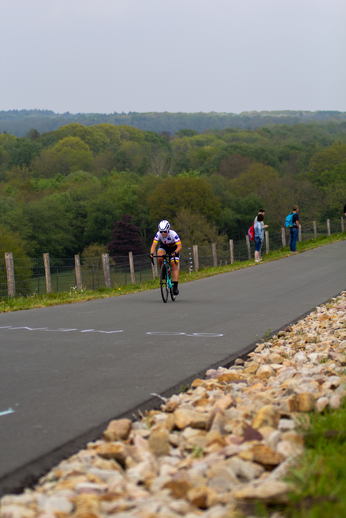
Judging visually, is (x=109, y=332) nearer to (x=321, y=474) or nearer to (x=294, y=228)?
(x=321, y=474)

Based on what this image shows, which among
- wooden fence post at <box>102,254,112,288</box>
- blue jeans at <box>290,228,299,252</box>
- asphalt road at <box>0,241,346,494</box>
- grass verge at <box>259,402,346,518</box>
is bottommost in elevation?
asphalt road at <box>0,241,346,494</box>

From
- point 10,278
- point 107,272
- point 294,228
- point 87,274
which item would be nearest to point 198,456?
point 10,278

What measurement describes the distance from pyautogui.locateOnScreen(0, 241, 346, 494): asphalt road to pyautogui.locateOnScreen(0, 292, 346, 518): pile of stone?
1.01 ft

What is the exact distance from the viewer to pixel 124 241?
8275 centimetres

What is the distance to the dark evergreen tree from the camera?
82.9 m

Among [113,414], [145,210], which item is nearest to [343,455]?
[113,414]

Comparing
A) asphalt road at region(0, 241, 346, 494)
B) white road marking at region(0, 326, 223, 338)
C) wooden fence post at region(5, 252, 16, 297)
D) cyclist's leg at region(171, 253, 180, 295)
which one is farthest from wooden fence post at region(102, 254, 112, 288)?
white road marking at region(0, 326, 223, 338)

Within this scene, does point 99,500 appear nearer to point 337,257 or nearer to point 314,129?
point 337,257

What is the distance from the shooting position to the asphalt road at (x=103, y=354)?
4297 mm

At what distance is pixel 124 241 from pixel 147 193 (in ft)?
50.1

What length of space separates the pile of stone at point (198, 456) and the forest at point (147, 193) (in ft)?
185

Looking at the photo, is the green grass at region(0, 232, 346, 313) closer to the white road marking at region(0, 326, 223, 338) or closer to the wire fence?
the wire fence

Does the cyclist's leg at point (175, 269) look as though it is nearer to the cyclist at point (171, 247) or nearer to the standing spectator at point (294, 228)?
the cyclist at point (171, 247)

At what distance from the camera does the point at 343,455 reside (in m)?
3.23
